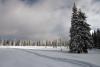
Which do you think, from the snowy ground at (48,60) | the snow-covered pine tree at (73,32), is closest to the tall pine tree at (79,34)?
the snow-covered pine tree at (73,32)

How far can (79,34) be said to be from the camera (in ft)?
133

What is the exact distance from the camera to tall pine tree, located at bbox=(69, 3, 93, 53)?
130 ft

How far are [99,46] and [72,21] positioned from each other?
161ft

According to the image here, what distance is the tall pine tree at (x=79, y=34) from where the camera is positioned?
39.6 metres

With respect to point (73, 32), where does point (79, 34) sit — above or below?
below

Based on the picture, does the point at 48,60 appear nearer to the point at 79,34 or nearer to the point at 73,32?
the point at 79,34

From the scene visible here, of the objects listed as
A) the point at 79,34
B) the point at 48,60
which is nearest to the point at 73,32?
the point at 79,34

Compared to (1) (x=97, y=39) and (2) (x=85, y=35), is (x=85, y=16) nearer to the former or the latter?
(2) (x=85, y=35)

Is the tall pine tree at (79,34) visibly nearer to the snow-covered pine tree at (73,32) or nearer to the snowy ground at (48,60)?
the snow-covered pine tree at (73,32)

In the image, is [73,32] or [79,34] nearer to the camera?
[79,34]

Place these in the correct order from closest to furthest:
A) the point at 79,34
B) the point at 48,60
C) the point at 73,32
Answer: the point at 48,60 < the point at 79,34 < the point at 73,32

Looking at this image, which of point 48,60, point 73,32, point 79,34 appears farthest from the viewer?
point 73,32

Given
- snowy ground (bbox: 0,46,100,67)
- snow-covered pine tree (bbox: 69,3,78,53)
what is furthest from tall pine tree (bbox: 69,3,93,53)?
snowy ground (bbox: 0,46,100,67)

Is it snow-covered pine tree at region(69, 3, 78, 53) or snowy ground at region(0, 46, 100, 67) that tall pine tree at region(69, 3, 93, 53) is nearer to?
snow-covered pine tree at region(69, 3, 78, 53)
